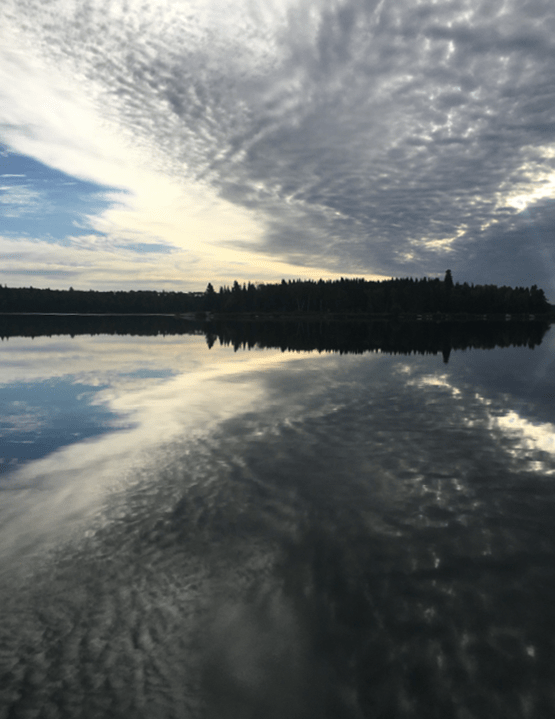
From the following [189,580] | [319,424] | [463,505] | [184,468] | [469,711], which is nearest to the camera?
[469,711]

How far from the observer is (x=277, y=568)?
879 centimetres

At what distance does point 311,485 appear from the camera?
13000 millimetres

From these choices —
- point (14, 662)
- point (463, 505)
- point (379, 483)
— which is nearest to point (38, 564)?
point (14, 662)

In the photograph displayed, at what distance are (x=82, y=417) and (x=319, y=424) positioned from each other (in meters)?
11.5

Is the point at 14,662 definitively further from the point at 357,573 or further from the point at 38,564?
the point at 357,573

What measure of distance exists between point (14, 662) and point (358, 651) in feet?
16.9

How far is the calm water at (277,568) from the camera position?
6.08 m

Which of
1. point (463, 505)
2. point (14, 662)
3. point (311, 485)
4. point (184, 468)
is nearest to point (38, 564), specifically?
point (14, 662)

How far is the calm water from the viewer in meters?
6.08

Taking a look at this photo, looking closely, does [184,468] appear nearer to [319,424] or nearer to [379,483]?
[379,483]

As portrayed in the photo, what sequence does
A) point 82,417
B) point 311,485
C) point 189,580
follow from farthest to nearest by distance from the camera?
point 82,417 → point 311,485 → point 189,580

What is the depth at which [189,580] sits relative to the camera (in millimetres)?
8367

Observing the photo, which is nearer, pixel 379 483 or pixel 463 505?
pixel 463 505

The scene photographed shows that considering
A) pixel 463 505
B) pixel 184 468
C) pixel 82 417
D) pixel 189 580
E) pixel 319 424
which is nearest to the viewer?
pixel 189 580
